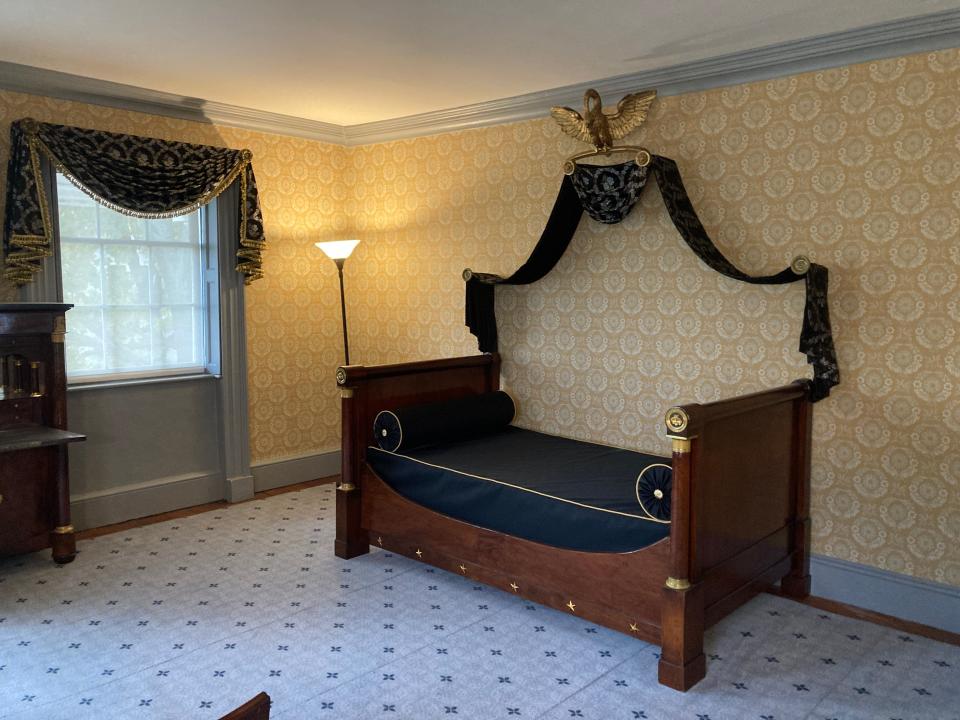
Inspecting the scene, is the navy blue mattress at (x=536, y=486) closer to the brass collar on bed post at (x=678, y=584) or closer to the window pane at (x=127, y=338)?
the brass collar on bed post at (x=678, y=584)

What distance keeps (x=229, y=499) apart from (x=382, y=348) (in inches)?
53.4

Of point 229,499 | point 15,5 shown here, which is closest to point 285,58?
point 15,5

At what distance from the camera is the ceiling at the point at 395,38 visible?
9.64ft

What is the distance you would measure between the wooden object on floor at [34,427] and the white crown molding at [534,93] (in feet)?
3.86

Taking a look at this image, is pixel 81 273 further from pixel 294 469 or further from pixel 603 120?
pixel 603 120

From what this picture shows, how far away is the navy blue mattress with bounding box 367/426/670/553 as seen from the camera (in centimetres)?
291

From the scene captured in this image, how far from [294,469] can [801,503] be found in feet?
10.3

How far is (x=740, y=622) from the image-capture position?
3.18 metres

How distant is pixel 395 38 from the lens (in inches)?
131

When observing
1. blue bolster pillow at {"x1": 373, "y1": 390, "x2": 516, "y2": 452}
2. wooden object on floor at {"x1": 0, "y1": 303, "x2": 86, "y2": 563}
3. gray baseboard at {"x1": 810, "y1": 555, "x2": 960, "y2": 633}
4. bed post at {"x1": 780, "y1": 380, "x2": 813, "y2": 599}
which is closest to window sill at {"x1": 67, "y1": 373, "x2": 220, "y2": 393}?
wooden object on floor at {"x1": 0, "y1": 303, "x2": 86, "y2": 563}

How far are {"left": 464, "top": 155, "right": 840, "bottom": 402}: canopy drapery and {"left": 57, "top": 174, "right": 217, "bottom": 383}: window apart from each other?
1.62 meters

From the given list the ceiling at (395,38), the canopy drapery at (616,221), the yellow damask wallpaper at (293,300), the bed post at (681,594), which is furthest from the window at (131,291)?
the bed post at (681,594)

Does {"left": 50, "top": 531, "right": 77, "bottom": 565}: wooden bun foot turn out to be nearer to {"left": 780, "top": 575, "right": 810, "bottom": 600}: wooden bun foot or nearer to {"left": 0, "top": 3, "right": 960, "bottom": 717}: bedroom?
{"left": 0, "top": 3, "right": 960, "bottom": 717}: bedroom

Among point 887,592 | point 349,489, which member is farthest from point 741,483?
point 349,489
